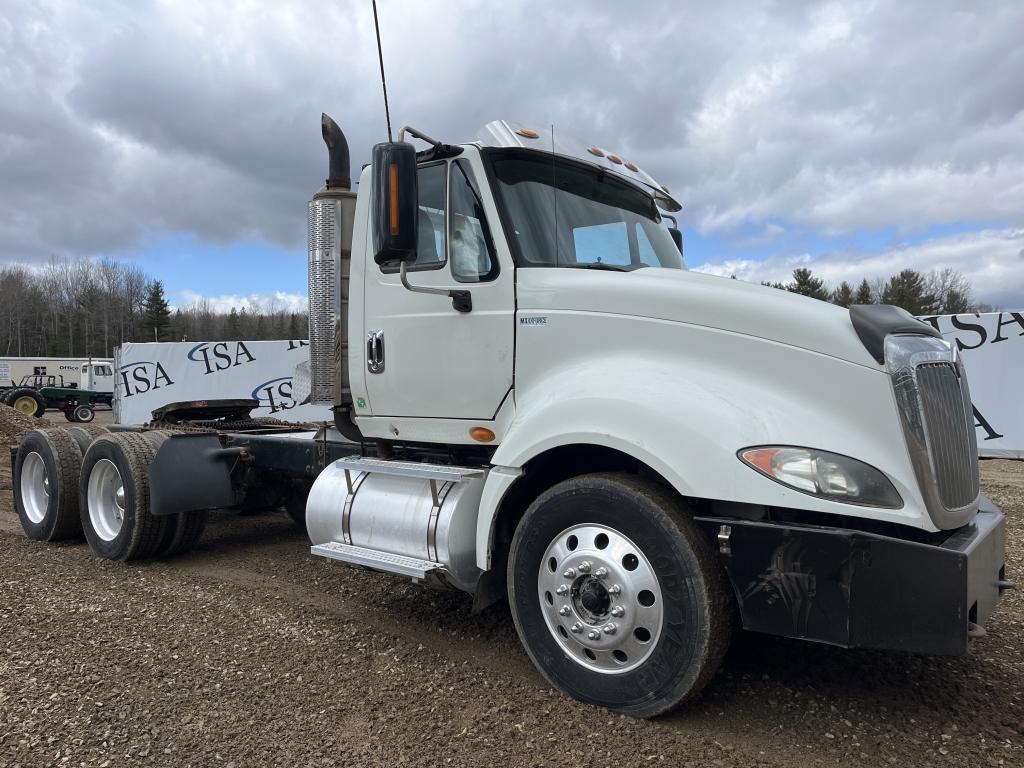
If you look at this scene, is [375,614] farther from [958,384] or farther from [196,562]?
[958,384]

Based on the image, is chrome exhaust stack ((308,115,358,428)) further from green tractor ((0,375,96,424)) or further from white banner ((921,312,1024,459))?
green tractor ((0,375,96,424))

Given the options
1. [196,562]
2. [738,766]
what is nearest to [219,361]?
[196,562]

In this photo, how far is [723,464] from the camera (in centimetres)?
288

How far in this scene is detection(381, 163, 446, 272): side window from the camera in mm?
4184

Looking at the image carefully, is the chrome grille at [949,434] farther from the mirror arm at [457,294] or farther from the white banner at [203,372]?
the white banner at [203,372]

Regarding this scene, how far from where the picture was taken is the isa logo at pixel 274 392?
55.2ft

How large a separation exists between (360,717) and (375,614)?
142cm

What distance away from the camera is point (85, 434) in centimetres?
684

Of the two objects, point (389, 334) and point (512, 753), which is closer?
point (512, 753)

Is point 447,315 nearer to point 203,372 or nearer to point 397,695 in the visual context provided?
point 397,695

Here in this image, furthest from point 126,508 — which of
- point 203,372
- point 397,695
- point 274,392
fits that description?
point 203,372

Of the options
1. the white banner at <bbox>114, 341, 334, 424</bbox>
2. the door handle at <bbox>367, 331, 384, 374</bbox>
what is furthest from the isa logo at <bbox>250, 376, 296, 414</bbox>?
the door handle at <bbox>367, 331, 384, 374</bbox>

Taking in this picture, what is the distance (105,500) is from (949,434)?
6145mm

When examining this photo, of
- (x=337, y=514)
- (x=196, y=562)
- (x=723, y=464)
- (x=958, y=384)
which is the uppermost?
(x=958, y=384)
